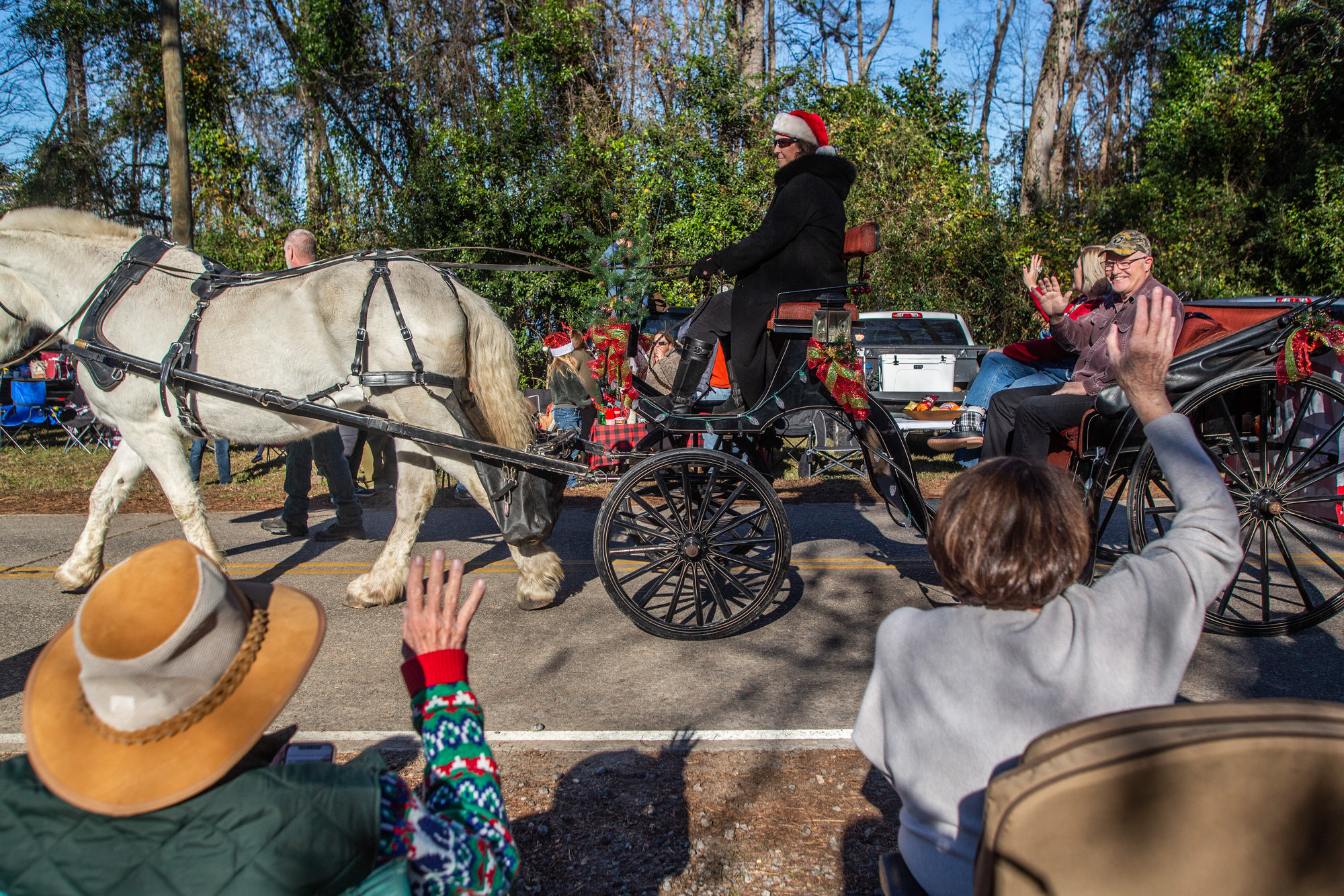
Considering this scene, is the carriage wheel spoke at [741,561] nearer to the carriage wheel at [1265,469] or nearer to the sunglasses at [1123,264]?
the carriage wheel at [1265,469]

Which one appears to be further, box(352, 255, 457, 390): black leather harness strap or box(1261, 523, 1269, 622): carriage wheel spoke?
box(352, 255, 457, 390): black leather harness strap

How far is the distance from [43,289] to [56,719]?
5049 mm

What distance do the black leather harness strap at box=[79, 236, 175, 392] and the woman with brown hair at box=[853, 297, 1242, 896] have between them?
484 cm

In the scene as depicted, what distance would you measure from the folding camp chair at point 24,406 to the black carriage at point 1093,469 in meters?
11.7

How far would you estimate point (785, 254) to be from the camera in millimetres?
4754

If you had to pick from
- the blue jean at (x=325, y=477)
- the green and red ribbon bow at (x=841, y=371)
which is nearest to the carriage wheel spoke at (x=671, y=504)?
the green and red ribbon bow at (x=841, y=371)

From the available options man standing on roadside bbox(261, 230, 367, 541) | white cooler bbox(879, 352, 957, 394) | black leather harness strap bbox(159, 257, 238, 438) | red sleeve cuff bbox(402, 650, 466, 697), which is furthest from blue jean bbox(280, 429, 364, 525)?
white cooler bbox(879, 352, 957, 394)

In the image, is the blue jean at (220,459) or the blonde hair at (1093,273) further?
the blue jean at (220,459)

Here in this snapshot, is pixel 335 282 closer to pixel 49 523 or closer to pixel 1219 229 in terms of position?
pixel 49 523

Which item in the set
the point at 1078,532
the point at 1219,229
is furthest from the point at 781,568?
the point at 1219,229

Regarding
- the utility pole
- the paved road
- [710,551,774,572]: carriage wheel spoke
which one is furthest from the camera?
the utility pole

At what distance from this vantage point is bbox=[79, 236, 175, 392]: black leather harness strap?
191 inches

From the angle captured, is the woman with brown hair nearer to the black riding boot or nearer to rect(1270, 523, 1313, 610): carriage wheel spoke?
rect(1270, 523, 1313, 610): carriage wheel spoke

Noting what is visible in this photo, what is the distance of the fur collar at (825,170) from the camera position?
4.70 metres
